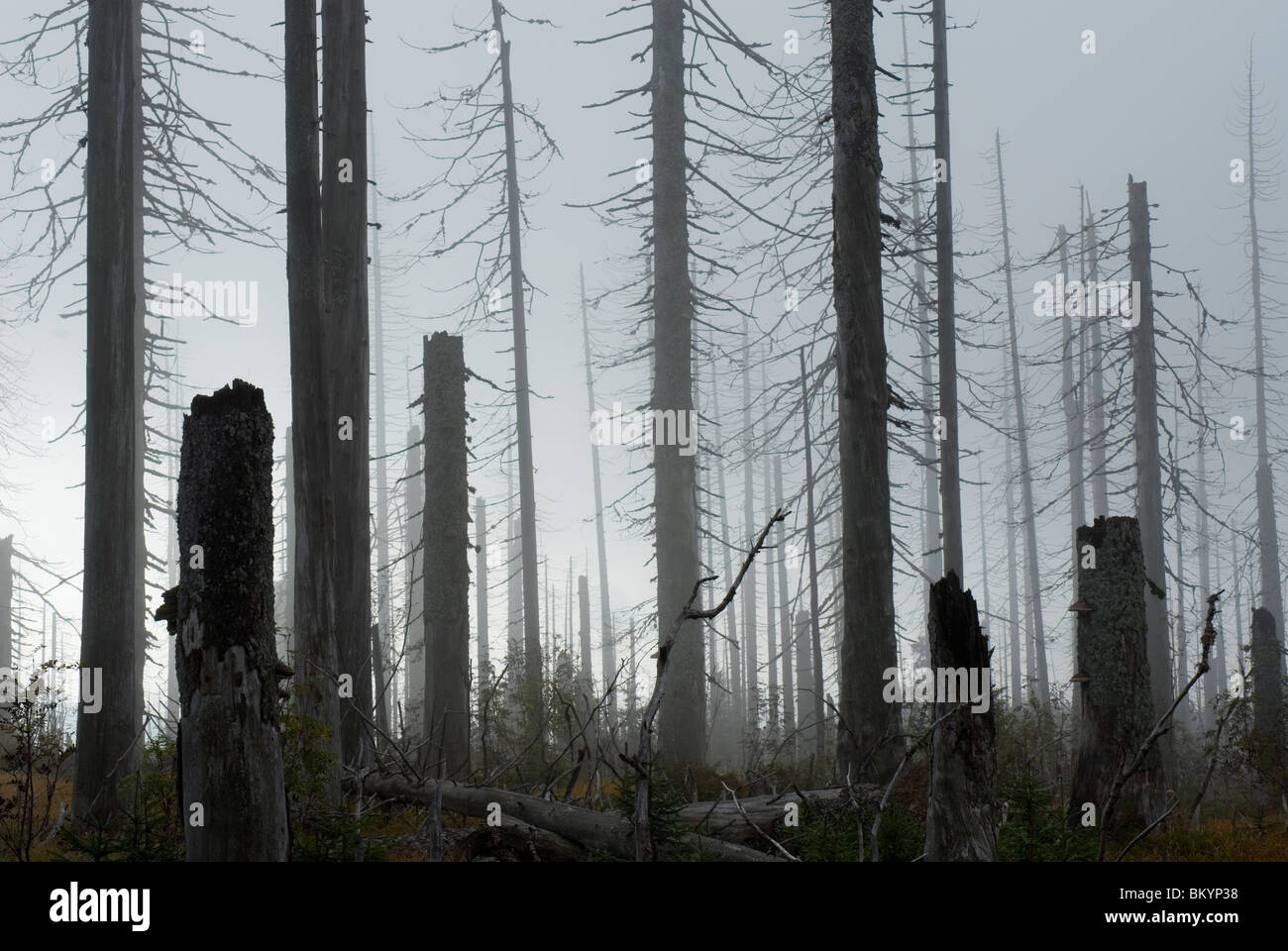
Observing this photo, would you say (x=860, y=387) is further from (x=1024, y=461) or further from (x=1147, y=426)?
(x=1024, y=461)

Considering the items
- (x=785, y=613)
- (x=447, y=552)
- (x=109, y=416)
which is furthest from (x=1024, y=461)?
(x=109, y=416)

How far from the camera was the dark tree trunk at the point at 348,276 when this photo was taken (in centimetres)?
916

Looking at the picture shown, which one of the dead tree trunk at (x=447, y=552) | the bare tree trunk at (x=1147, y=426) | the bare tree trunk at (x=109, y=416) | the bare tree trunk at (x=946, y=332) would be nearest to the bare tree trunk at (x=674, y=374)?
the dead tree trunk at (x=447, y=552)

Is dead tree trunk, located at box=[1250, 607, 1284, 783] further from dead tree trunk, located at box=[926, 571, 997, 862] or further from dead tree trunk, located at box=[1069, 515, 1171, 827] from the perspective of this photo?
dead tree trunk, located at box=[926, 571, 997, 862]

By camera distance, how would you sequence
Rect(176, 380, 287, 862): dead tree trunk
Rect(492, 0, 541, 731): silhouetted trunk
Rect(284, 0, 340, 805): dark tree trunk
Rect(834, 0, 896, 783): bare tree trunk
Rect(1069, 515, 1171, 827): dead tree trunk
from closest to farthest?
Rect(176, 380, 287, 862): dead tree trunk, Rect(284, 0, 340, 805): dark tree trunk, Rect(1069, 515, 1171, 827): dead tree trunk, Rect(834, 0, 896, 783): bare tree trunk, Rect(492, 0, 541, 731): silhouetted trunk

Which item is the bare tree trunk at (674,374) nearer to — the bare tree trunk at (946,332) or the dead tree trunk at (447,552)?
the dead tree trunk at (447,552)

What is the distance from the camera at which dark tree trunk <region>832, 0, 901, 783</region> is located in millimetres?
9445

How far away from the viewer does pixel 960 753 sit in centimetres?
499

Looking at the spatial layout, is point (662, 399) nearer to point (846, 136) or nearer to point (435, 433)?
point (435, 433)

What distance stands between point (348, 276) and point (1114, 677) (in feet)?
24.7

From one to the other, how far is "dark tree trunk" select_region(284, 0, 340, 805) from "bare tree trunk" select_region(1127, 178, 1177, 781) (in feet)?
56.5

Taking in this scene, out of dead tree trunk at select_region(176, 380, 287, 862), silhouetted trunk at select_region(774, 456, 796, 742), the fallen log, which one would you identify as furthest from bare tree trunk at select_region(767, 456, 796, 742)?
dead tree trunk at select_region(176, 380, 287, 862)

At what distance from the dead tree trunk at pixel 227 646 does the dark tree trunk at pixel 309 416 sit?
2.14m
